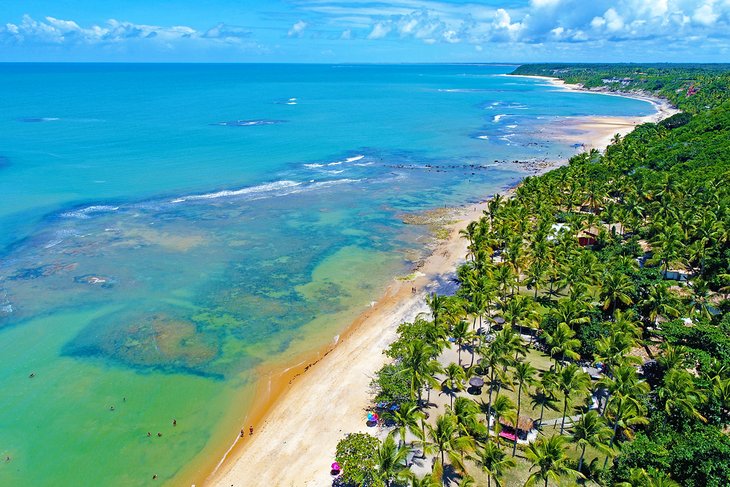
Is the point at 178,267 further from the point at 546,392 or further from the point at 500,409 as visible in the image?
the point at 546,392

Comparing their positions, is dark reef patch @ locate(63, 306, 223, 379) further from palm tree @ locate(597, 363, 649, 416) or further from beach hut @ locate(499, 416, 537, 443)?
palm tree @ locate(597, 363, 649, 416)

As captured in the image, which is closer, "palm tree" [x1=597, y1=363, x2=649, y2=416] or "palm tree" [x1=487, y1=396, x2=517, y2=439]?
"palm tree" [x1=597, y1=363, x2=649, y2=416]

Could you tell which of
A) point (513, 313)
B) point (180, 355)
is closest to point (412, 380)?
point (513, 313)

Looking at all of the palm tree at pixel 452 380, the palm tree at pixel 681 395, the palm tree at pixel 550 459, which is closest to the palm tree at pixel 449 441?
the palm tree at pixel 550 459

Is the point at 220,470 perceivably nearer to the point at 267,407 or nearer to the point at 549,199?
the point at 267,407

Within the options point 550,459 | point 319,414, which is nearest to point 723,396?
point 550,459

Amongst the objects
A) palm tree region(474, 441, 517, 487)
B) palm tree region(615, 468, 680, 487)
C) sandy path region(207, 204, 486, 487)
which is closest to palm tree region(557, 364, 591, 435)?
palm tree region(615, 468, 680, 487)

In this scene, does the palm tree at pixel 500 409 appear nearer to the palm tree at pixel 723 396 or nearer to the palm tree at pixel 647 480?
the palm tree at pixel 647 480
